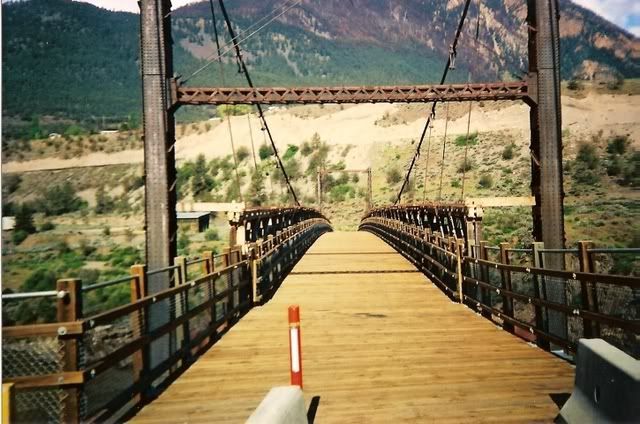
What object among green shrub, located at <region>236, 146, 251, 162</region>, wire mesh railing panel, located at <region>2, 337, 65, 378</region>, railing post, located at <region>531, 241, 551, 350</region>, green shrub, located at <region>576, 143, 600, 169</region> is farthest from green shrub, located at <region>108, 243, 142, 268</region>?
green shrub, located at <region>236, 146, 251, 162</region>

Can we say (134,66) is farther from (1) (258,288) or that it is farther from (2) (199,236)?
(1) (258,288)

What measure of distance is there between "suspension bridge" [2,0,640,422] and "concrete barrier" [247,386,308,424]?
124 centimetres

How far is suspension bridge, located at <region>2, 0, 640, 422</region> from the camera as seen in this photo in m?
5.05

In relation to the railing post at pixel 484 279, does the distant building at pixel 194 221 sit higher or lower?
higher

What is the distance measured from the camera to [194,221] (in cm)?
6150

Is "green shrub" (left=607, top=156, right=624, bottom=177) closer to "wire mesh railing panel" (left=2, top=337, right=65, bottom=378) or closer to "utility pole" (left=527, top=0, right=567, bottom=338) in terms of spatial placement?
"utility pole" (left=527, top=0, right=567, bottom=338)

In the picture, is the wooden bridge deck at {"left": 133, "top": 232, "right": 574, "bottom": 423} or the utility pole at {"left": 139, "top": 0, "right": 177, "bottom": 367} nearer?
the wooden bridge deck at {"left": 133, "top": 232, "right": 574, "bottom": 423}

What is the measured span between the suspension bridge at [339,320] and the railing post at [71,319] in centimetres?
1

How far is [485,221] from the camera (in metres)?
41.5

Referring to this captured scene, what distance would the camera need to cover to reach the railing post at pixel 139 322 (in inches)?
225

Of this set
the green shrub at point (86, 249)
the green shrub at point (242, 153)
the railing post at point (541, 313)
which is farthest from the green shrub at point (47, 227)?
the railing post at point (541, 313)

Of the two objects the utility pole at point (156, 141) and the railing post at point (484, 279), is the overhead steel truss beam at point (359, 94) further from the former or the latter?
the railing post at point (484, 279)

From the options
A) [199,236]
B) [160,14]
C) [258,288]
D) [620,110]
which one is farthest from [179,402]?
[620,110]

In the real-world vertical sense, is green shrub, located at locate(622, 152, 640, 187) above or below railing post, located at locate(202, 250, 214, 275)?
above
